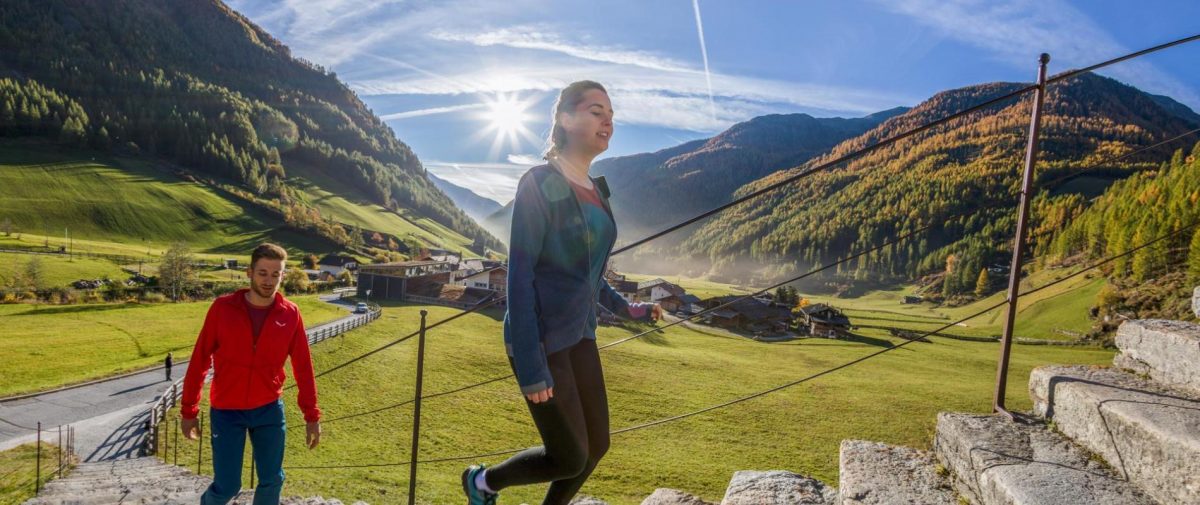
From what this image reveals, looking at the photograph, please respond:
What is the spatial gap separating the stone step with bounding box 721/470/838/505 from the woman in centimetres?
130

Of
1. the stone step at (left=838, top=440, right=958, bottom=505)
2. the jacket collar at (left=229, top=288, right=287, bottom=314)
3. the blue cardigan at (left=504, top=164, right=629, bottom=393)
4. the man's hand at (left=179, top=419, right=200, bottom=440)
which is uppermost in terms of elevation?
the blue cardigan at (left=504, top=164, right=629, bottom=393)

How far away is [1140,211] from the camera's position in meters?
100

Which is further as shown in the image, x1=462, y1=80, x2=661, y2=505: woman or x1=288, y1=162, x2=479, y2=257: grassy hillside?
x1=288, y1=162, x2=479, y2=257: grassy hillside

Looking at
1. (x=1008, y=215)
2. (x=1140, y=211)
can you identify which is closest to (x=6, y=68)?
(x=1140, y=211)

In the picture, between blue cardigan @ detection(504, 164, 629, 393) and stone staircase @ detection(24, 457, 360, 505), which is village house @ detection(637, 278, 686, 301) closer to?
stone staircase @ detection(24, 457, 360, 505)

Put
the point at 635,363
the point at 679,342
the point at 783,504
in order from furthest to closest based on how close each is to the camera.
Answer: the point at 679,342
the point at 635,363
the point at 783,504

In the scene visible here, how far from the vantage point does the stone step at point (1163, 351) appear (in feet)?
9.39

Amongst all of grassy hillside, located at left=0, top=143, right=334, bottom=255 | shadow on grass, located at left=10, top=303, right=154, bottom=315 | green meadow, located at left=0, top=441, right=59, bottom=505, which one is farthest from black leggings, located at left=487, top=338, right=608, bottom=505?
grassy hillside, located at left=0, top=143, right=334, bottom=255

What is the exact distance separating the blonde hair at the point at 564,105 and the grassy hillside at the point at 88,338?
111ft

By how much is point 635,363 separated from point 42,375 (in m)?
32.3

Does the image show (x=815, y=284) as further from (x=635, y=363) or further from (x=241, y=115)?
(x=241, y=115)

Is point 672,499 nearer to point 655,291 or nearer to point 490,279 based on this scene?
point 490,279

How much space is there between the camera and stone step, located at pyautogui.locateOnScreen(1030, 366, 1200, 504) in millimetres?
2109

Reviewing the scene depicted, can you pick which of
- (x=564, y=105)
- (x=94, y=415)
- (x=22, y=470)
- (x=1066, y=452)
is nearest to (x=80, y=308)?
(x=94, y=415)
